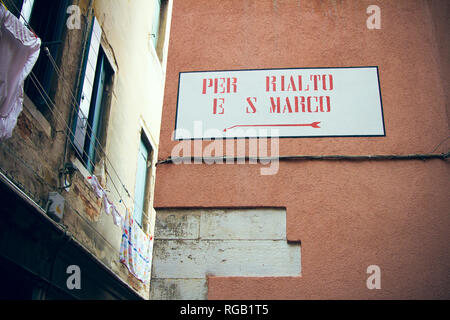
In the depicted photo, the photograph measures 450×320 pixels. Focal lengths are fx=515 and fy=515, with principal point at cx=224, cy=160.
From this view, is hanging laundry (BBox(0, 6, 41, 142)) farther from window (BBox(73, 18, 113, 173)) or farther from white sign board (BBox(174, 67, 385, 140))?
window (BBox(73, 18, 113, 173))

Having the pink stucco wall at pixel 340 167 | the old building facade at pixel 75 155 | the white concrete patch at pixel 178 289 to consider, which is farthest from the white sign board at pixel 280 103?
the old building facade at pixel 75 155

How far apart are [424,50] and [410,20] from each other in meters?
0.43

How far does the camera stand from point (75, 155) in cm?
729

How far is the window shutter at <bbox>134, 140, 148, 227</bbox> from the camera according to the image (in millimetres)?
10469

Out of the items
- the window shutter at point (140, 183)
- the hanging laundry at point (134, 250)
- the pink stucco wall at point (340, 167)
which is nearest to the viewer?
the pink stucco wall at point (340, 167)

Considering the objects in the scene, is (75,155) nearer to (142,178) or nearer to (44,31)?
(44,31)

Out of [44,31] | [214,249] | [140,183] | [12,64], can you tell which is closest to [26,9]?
[44,31]

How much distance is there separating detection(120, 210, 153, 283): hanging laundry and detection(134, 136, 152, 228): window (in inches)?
42.4

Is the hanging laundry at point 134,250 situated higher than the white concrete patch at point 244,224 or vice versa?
the hanging laundry at point 134,250

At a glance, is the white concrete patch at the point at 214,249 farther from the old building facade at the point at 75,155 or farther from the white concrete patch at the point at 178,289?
the old building facade at the point at 75,155

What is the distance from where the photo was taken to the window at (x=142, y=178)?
10.5m

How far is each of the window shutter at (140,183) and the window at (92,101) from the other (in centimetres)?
242
